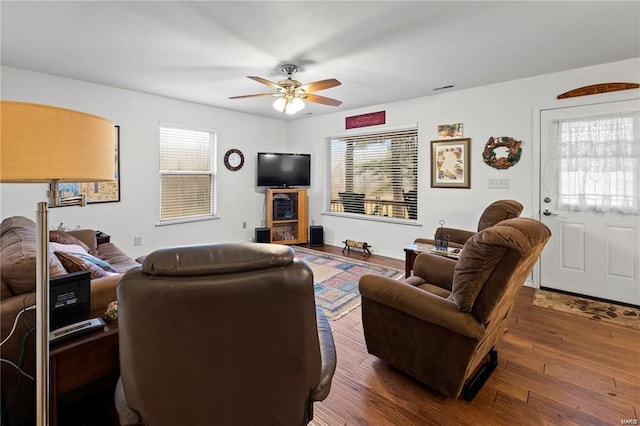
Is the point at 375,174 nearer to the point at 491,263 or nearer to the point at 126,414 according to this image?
the point at 491,263

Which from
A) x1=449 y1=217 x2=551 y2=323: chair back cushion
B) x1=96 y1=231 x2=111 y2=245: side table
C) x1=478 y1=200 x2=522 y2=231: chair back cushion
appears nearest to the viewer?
x1=449 y1=217 x2=551 y2=323: chair back cushion

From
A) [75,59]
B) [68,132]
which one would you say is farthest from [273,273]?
[75,59]

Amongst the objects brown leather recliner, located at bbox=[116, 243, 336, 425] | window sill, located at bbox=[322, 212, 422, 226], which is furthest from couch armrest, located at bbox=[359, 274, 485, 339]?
window sill, located at bbox=[322, 212, 422, 226]

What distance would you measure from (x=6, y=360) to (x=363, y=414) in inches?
67.0

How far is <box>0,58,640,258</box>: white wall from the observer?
136 inches

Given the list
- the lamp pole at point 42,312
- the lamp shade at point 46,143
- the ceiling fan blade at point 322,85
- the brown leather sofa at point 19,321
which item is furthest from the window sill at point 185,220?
the lamp shade at point 46,143

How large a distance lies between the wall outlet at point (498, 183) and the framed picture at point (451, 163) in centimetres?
26

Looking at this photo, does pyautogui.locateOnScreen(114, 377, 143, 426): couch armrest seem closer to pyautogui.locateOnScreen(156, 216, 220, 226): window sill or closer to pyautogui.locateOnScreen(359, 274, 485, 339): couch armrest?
pyautogui.locateOnScreen(359, 274, 485, 339): couch armrest

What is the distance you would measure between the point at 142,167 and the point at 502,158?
16.2 ft

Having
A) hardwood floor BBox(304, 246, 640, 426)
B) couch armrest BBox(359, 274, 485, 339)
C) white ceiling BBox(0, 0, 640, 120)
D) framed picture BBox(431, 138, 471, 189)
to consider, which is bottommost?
hardwood floor BBox(304, 246, 640, 426)

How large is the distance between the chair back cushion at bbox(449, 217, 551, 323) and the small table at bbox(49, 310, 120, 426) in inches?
65.3

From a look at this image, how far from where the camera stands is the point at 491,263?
143 centimetres

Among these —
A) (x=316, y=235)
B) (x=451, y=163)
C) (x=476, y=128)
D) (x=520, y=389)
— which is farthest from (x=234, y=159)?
(x=520, y=389)

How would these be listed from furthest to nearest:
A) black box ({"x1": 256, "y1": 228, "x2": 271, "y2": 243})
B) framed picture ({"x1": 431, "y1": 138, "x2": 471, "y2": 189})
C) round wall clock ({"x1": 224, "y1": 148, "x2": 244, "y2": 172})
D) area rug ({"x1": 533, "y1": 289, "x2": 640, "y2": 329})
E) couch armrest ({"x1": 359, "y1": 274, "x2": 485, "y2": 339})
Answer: black box ({"x1": 256, "y1": 228, "x2": 271, "y2": 243}) < round wall clock ({"x1": 224, "y1": 148, "x2": 244, "y2": 172}) < framed picture ({"x1": 431, "y1": 138, "x2": 471, "y2": 189}) < area rug ({"x1": 533, "y1": 289, "x2": 640, "y2": 329}) < couch armrest ({"x1": 359, "y1": 274, "x2": 485, "y2": 339})
